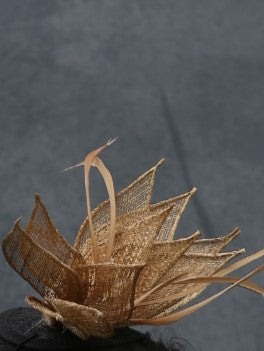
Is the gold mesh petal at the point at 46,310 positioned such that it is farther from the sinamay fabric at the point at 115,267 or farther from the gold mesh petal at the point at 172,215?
the gold mesh petal at the point at 172,215

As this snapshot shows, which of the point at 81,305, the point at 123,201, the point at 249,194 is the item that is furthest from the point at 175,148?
the point at 81,305

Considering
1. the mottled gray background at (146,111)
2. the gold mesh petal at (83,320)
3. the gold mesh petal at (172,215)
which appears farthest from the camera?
the mottled gray background at (146,111)

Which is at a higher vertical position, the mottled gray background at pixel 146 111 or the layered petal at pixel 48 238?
the mottled gray background at pixel 146 111

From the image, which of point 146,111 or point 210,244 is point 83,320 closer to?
point 210,244

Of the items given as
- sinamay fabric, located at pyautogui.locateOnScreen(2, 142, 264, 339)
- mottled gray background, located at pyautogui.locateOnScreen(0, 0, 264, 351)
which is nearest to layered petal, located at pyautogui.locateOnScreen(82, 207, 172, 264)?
sinamay fabric, located at pyautogui.locateOnScreen(2, 142, 264, 339)

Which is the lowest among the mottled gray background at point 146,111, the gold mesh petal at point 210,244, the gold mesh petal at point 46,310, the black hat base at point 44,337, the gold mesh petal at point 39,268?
the black hat base at point 44,337

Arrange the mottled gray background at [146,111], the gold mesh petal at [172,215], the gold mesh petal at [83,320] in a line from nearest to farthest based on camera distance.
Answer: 1. the gold mesh petal at [83,320]
2. the gold mesh petal at [172,215]
3. the mottled gray background at [146,111]

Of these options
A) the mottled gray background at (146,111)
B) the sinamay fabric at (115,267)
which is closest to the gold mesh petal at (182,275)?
the sinamay fabric at (115,267)

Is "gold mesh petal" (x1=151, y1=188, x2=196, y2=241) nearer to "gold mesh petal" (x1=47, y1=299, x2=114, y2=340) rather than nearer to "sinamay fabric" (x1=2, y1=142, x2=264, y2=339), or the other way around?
"sinamay fabric" (x1=2, y1=142, x2=264, y2=339)
